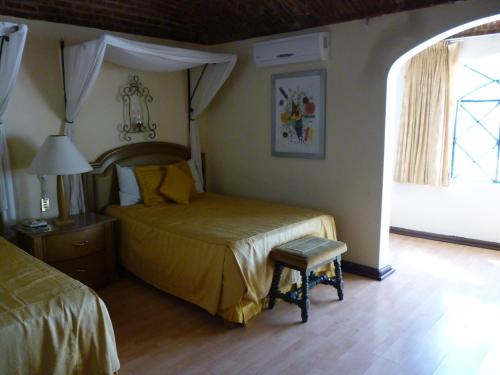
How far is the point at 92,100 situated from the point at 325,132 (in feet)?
7.08

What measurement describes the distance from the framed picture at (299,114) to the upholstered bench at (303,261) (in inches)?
42.2

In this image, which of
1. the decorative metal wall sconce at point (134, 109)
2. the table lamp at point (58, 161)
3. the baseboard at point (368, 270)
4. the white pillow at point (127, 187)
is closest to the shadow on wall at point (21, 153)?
the table lamp at point (58, 161)

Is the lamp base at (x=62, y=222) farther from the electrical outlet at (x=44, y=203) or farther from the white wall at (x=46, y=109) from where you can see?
the white wall at (x=46, y=109)

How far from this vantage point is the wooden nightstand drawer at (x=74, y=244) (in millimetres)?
3018

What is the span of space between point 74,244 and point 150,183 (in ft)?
3.19

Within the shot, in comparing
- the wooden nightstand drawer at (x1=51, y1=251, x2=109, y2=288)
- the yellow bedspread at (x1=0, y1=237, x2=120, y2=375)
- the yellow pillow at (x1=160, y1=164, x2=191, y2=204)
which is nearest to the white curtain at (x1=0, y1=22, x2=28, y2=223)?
the wooden nightstand drawer at (x1=51, y1=251, x2=109, y2=288)

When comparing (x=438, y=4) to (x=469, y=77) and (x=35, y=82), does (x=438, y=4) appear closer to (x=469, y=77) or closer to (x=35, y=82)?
(x=469, y=77)

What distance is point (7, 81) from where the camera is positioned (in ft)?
9.56

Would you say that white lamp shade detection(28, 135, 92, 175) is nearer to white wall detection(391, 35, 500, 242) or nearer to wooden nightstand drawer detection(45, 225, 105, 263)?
wooden nightstand drawer detection(45, 225, 105, 263)

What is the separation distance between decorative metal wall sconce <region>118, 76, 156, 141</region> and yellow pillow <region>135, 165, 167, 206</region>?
402 mm

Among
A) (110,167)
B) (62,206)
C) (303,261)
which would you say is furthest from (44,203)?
(303,261)

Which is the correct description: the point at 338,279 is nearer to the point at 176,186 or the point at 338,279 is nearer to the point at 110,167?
the point at 176,186

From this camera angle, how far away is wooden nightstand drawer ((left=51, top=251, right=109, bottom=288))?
10.3ft

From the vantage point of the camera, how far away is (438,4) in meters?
2.97
